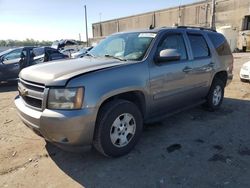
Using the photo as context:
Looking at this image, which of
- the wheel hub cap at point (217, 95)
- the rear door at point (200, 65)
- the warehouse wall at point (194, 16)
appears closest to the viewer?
the rear door at point (200, 65)

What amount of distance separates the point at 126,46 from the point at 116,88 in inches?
48.9

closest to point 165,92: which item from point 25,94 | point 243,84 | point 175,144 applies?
point 175,144

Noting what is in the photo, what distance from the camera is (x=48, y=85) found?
125 inches

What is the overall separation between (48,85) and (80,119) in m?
0.59

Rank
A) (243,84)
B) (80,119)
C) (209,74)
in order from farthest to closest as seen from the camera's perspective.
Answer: (243,84), (209,74), (80,119)

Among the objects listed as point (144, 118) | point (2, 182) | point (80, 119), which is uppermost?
point (80, 119)

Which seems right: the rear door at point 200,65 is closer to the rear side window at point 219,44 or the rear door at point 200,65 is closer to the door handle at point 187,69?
the door handle at point 187,69

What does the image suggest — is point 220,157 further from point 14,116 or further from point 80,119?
point 14,116

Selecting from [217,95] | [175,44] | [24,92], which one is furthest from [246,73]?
[24,92]

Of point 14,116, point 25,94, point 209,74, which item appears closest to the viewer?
point 25,94

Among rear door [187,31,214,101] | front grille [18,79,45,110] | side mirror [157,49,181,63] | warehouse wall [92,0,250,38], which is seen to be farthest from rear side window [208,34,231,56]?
warehouse wall [92,0,250,38]

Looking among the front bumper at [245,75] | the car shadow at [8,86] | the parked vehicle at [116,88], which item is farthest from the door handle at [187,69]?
the car shadow at [8,86]

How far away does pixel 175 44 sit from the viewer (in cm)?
464

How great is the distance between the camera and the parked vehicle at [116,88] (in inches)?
123
